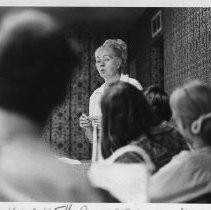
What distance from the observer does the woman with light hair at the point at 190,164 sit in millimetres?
1636

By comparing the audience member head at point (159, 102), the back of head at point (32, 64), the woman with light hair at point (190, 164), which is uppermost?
the back of head at point (32, 64)

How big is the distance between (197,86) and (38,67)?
2.52ft

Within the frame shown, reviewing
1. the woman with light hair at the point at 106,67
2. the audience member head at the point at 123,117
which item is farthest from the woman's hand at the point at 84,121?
the audience member head at the point at 123,117

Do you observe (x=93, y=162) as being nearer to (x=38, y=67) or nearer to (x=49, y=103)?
(x=49, y=103)

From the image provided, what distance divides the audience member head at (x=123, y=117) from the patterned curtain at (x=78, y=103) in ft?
0.40

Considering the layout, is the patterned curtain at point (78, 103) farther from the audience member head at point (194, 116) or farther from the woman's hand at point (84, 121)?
the audience member head at point (194, 116)

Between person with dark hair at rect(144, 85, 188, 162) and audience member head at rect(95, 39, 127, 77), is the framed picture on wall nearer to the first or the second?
audience member head at rect(95, 39, 127, 77)

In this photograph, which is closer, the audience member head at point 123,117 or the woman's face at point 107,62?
the audience member head at point 123,117

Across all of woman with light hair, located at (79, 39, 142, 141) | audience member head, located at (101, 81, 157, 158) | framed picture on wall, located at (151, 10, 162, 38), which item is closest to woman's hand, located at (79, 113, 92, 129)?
woman with light hair, located at (79, 39, 142, 141)

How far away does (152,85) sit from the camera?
1754 mm

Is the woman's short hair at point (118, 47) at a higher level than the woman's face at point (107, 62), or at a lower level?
higher

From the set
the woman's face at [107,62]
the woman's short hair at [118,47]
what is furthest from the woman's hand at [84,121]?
the woman's short hair at [118,47]

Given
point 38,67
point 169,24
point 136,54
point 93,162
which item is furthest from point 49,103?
point 169,24

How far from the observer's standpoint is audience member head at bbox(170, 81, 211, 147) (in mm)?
1653
